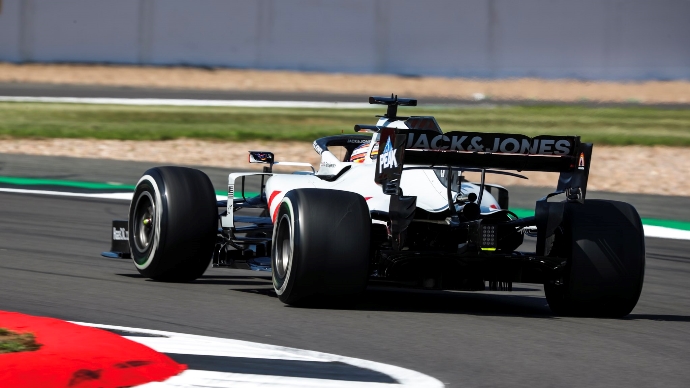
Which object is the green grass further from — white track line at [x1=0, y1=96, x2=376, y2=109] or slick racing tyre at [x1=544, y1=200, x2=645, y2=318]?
slick racing tyre at [x1=544, y1=200, x2=645, y2=318]

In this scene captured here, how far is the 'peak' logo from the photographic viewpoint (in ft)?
23.3

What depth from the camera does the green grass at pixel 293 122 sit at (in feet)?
73.9

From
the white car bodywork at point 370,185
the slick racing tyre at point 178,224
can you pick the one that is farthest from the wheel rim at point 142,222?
the white car bodywork at point 370,185

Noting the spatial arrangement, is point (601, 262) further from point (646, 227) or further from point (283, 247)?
point (646, 227)

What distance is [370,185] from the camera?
8188mm

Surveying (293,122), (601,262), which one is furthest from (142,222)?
(293,122)

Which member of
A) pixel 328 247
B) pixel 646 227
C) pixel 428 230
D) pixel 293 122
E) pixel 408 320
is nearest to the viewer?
pixel 328 247

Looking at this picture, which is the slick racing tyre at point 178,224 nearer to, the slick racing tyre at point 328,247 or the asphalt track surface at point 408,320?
the asphalt track surface at point 408,320

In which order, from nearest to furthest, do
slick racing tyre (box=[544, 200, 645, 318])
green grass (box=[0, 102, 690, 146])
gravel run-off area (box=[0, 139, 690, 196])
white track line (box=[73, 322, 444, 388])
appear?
white track line (box=[73, 322, 444, 388]), slick racing tyre (box=[544, 200, 645, 318]), gravel run-off area (box=[0, 139, 690, 196]), green grass (box=[0, 102, 690, 146])

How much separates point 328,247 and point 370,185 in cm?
125

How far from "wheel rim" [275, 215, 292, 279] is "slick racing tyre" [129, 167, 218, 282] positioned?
898 mm

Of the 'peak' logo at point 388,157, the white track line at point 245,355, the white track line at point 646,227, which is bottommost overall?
the white track line at point 245,355

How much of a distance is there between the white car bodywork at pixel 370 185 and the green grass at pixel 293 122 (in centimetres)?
1355

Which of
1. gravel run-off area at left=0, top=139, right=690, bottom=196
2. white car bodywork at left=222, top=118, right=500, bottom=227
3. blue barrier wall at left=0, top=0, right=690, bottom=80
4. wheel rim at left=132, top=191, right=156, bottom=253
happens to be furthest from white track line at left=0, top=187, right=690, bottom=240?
blue barrier wall at left=0, top=0, right=690, bottom=80
